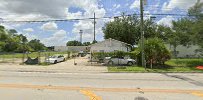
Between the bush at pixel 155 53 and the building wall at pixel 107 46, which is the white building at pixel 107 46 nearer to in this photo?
the building wall at pixel 107 46

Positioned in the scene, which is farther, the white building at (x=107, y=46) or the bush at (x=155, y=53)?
the white building at (x=107, y=46)

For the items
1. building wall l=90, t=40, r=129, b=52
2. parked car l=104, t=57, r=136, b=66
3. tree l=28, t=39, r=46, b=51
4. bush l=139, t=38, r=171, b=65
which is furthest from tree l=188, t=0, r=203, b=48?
tree l=28, t=39, r=46, b=51

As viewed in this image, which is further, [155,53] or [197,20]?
[197,20]

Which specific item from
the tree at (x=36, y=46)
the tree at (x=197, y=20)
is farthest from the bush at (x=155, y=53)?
the tree at (x=36, y=46)

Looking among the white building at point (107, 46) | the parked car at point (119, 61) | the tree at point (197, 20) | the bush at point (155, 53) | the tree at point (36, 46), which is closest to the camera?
the bush at point (155, 53)

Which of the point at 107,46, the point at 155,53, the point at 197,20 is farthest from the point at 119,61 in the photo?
the point at 107,46

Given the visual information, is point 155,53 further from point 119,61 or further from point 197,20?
point 197,20

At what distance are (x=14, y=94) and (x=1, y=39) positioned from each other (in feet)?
341

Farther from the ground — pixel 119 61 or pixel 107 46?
pixel 107 46

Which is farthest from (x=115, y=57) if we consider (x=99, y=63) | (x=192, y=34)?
(x=192, y=34)

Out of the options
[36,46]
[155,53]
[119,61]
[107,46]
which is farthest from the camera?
[36,46]

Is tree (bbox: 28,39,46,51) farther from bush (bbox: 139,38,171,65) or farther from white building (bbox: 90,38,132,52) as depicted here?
bush (bbox: 139,38,171,65)

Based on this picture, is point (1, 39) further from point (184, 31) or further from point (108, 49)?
point (184, 31)

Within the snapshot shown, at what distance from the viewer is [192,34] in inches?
1462
